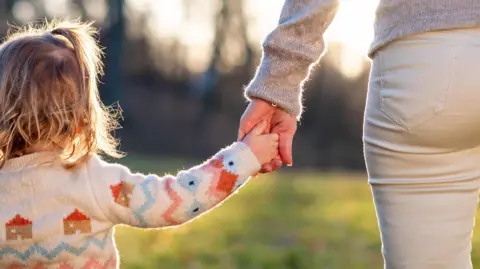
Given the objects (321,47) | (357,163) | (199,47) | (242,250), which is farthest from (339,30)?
(321,47)

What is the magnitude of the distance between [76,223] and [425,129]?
90 centimetres

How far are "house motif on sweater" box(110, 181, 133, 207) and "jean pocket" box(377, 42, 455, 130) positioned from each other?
2.30 feet

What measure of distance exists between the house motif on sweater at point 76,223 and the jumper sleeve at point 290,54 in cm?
61

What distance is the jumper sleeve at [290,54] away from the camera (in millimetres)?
2482

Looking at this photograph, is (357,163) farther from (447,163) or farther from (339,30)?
(447,163)

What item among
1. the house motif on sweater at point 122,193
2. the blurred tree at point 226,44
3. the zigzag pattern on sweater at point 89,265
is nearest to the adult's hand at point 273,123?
the house motif on sweater at point 122,193

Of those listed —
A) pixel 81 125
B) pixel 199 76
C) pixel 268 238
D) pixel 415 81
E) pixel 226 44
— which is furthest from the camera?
pixel 199 76

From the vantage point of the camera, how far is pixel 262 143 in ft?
8.07

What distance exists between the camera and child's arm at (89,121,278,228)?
2.27 meters

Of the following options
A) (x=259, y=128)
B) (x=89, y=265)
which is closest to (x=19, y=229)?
(x=89, y=265)

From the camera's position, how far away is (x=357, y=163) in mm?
23156

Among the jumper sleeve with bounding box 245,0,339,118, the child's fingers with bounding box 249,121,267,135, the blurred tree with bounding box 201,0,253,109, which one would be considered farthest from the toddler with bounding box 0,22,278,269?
the blurred tree with bounding box 201,0,253,109

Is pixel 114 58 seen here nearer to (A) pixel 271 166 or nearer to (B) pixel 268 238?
(B) pixel 268 238

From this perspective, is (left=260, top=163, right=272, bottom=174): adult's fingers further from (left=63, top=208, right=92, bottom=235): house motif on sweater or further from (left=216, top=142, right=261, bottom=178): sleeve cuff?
(left=63, top=208, right=92, bottom=235): house motif on sweater
